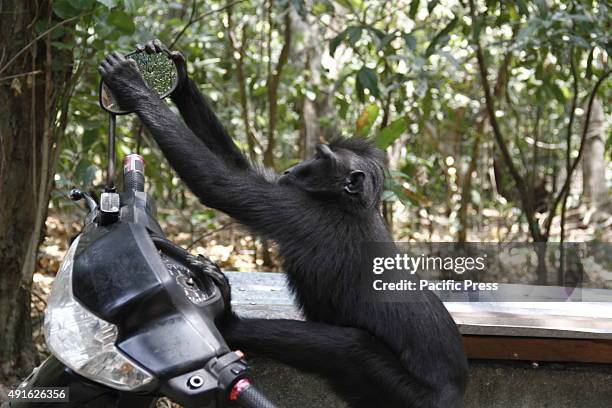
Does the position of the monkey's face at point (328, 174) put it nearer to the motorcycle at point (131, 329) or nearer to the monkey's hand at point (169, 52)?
the monkey's hand at point (169, 52)

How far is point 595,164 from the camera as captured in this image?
9.91 metres

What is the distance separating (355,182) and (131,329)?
159cm

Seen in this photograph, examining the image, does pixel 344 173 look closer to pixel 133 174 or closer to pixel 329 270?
pixel 329 270

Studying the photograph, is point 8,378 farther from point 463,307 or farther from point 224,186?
point 463,307

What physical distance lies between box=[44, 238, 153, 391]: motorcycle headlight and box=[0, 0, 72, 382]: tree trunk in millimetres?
2254

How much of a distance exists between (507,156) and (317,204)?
13.2 feet

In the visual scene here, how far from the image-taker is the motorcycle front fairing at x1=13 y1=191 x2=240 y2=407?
133 centimetres

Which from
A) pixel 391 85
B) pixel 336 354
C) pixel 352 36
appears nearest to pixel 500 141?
pixel 391 85

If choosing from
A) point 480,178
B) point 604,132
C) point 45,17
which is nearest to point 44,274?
point 45,17

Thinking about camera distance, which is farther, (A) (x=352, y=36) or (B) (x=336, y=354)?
(A) (x=352, y=36)

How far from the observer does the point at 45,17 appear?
3.67 metres

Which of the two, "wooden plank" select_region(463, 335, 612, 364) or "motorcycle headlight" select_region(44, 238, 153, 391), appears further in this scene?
"wooden plank" select_region(463, 335, 612, 364)

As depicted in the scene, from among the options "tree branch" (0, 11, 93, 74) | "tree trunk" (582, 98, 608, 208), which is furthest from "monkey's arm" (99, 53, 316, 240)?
"tree trunk" (582, 98, 608, 208)

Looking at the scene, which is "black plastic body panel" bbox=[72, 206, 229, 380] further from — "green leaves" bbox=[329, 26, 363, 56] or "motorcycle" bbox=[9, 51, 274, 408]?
"green leaves" bbox=[329, 26, 363, 56]
